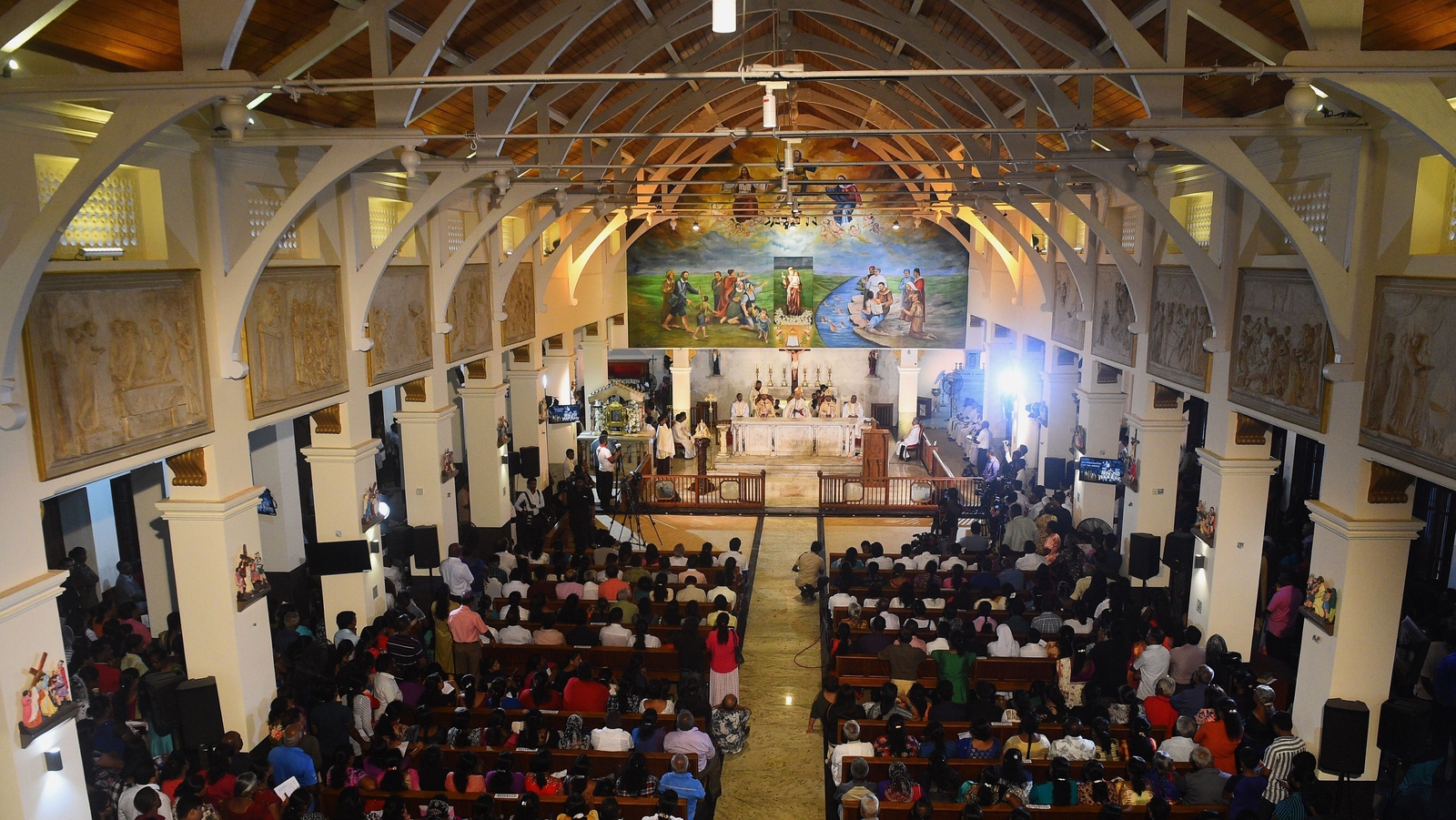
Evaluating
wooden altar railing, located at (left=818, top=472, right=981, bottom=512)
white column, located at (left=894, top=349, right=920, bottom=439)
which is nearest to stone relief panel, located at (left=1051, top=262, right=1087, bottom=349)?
wooden altar railing, located at (left=818, top=472, right=981, bottom=512)

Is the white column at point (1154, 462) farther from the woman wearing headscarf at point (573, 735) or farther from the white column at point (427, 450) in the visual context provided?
the white column at point (427, 450)

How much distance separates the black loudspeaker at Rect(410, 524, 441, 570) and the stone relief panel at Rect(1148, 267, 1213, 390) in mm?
10224

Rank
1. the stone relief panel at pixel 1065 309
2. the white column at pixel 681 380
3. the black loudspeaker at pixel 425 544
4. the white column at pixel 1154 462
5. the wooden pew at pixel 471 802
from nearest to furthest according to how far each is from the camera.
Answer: the wooden pew at pixel 471 802, the black loudspeaker at pixel 425 544, the white column at pixel 1154 462, the stone relief panel at pixel 1065 309, the white column at pixel 681 380

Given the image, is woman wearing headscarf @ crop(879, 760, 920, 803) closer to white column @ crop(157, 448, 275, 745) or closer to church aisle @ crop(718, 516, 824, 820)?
church aisle @ crop(718, 516, 824, 820)

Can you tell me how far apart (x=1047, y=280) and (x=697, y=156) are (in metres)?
10.4

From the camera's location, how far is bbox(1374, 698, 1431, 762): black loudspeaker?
793 centimetres

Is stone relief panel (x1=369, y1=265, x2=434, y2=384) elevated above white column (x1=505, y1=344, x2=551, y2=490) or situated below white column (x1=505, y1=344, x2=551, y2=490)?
above

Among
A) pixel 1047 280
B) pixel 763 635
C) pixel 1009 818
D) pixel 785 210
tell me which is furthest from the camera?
pixel 785 210

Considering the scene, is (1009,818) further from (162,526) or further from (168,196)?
(162,526)

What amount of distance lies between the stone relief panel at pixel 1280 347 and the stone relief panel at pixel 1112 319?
328 centimetres

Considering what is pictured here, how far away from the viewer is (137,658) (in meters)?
9.52

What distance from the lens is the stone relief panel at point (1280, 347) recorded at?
8617 millimetres

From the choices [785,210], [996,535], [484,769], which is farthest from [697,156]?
[484,769]

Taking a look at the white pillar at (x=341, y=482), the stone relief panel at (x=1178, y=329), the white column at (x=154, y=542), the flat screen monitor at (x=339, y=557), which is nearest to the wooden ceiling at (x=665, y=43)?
the stone relief panel at (x=1178, y=329)
